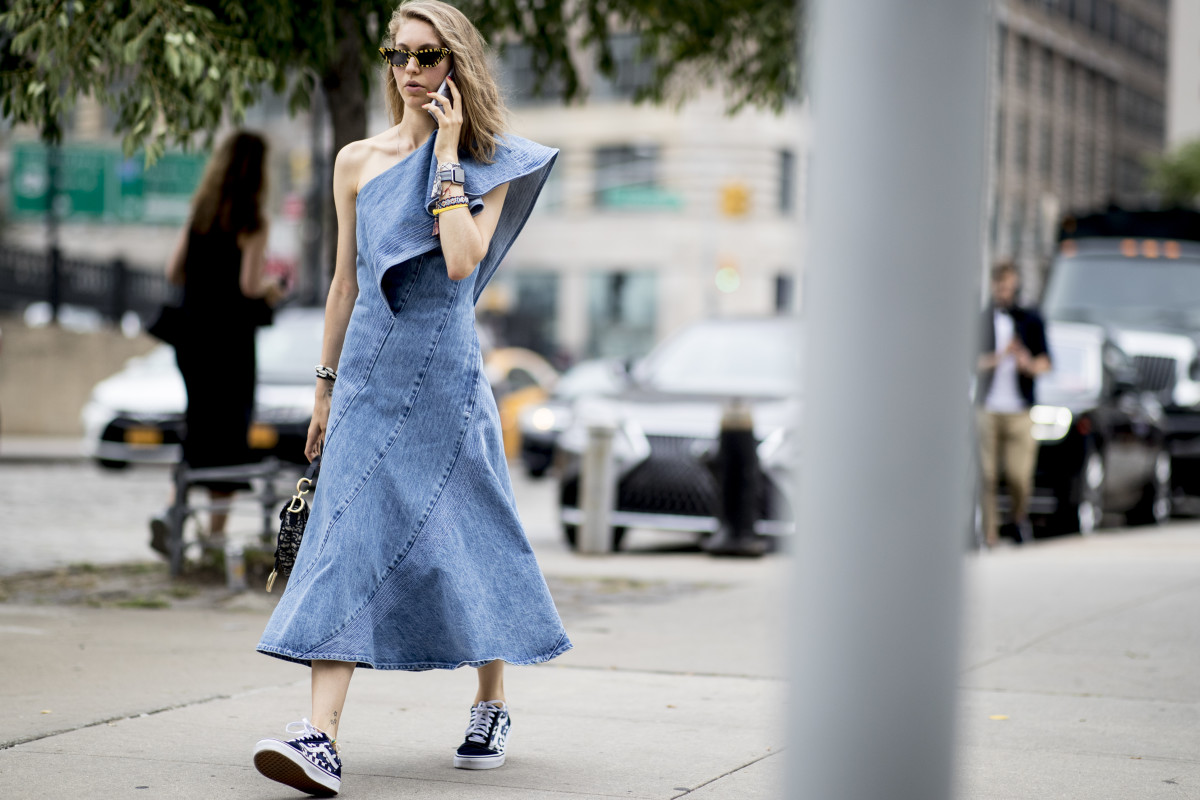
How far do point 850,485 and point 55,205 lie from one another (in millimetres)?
22967

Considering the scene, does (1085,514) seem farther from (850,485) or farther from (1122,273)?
(850,485)

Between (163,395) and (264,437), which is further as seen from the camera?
(163,395)

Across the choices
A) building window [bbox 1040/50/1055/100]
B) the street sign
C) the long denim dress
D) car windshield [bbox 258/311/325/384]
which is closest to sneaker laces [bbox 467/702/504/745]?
the long denim dress

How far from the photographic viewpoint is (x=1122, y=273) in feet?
59.2

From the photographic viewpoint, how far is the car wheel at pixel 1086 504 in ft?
40.1

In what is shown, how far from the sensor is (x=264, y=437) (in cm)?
1347

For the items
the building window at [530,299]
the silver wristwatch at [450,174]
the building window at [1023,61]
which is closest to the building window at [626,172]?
the building window at [530,299]

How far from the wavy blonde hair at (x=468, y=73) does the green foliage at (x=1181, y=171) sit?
53.3 meters

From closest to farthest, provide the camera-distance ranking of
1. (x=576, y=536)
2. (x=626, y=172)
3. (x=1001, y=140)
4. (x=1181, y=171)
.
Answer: (x=576, y=536)
(x=626, y=172)
(x=1181, y=171)
(x=1001, y=140)

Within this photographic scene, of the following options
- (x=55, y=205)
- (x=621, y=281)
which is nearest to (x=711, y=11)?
(x=55, y=205)

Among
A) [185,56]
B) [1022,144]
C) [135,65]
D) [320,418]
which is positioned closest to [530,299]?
[1022,144]

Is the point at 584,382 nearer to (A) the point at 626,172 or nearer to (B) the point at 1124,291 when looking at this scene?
(B) the point at 1124,291

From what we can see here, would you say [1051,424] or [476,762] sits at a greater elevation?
[1051,424]

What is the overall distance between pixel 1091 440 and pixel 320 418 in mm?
9270
